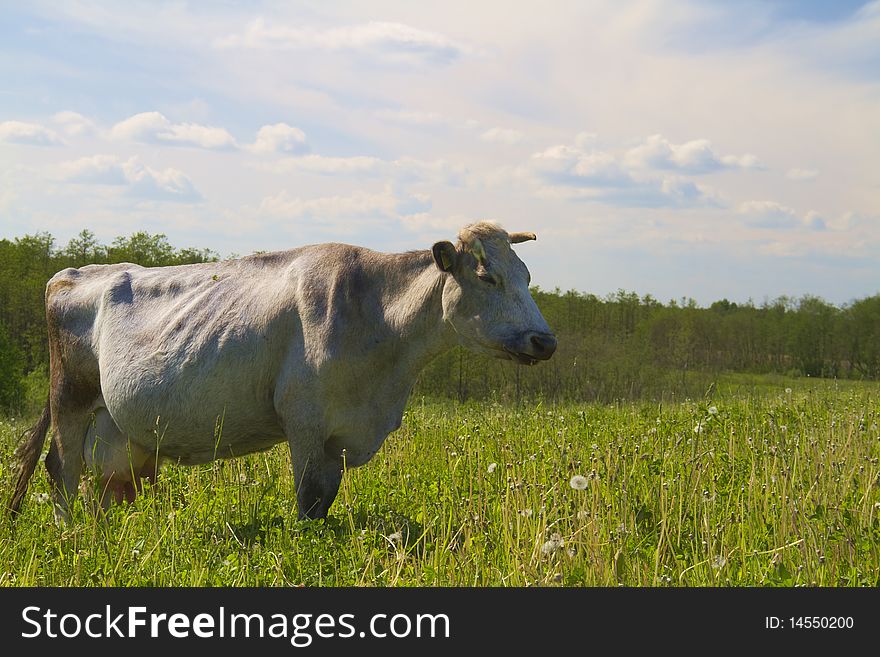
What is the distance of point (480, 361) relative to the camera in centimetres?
2884

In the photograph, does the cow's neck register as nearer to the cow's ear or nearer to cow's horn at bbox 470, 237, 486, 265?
the cow's ear

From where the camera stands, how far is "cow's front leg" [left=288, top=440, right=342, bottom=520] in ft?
19.0

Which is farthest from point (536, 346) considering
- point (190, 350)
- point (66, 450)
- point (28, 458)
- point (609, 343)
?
point (609, 343)

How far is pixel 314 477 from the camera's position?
19.2 ft

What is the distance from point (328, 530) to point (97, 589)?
5.17ft

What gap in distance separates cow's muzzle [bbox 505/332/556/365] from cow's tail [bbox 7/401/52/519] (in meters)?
4.48

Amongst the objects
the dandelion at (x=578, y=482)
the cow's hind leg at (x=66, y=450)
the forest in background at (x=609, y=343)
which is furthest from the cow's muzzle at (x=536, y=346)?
the forest in background at (x=609, y=343)

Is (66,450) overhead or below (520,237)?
below

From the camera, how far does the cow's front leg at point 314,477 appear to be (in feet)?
19.0

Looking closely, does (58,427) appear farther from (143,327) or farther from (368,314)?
(368,314)

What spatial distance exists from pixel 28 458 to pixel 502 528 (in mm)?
4392

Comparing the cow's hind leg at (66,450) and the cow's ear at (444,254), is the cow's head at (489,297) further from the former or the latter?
the cow's hind leg at (66,450)

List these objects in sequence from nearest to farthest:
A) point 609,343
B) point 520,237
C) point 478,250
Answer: point 478,250 → point 520,237 → point 609,343

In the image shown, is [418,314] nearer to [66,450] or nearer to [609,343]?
[66,450]
